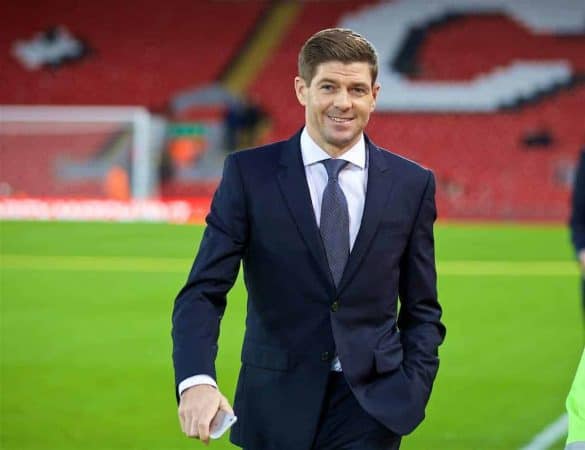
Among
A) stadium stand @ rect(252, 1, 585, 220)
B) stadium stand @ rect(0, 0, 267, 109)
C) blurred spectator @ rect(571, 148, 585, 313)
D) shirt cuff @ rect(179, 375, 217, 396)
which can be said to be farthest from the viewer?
stadium stand @ rect(0, 0, 267, 109)

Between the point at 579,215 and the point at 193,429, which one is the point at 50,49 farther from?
the point at 193,429

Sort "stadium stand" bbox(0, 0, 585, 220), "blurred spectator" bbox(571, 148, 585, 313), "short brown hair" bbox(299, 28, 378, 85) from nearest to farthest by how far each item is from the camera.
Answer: "short brown hair" bbox(299, 28, 378, 85) < "blurred spectator" bbox(571, 148, 585, 313) < "stadium stand" bbox(0, 0, 585, 220)

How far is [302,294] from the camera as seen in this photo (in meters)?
3.18

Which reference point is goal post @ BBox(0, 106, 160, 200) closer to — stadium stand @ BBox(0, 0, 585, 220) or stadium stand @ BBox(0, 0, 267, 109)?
stadium stand @ BBox(0, 0, 585, 220)

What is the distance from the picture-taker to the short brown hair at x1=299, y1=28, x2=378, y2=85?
307 cm

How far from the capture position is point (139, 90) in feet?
90.8

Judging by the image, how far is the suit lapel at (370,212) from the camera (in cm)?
317

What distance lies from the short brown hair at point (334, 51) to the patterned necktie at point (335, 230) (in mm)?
291

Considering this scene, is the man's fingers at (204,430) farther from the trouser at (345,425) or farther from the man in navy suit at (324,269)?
the trouser at (345,425)

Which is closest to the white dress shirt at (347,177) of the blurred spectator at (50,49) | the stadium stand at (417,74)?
the stadium stand at (417,74)

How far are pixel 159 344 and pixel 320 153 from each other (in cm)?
674

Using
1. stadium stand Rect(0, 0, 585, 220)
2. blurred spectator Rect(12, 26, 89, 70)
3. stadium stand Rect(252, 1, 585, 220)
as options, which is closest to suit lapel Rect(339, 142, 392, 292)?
stadium stand Rect(252, 1, 585, 220)

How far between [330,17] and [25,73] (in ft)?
23.6

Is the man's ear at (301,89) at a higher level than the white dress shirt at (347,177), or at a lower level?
higher
